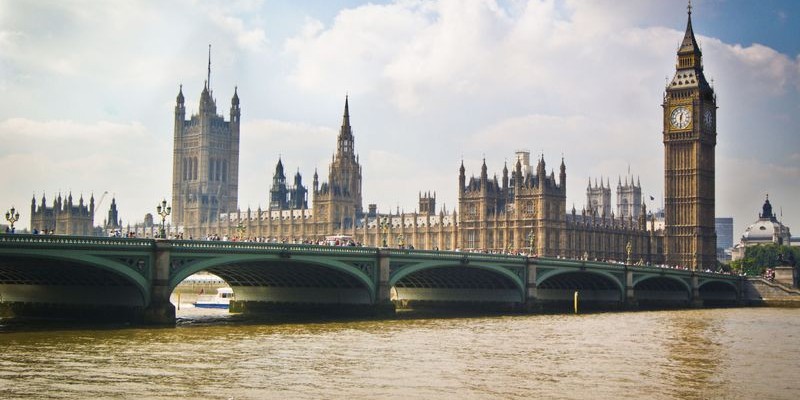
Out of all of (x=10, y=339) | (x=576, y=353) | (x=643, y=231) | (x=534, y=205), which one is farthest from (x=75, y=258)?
(x=643, y=231)

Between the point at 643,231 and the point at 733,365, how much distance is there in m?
124

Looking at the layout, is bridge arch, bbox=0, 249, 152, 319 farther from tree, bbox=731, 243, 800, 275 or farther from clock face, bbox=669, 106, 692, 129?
tree, bbox=731, 243, 800, 275

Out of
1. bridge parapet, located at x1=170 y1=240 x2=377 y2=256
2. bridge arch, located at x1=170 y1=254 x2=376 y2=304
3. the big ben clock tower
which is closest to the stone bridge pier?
bridge parapet, located at x1=170 y1=240 x2=377 y2=256

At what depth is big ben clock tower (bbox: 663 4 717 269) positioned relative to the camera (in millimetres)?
163000

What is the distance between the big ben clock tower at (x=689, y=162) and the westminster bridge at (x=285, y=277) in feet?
160

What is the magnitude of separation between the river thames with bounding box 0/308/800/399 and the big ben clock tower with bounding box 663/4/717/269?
95.4 m

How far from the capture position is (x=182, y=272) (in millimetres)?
61344

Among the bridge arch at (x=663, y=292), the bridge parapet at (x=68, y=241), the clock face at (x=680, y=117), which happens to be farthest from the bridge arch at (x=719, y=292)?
the bridge parapet at (x=68, y=241)

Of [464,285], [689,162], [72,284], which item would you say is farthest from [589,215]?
[72,284]

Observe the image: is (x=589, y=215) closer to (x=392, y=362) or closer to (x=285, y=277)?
(x=285, y=277)

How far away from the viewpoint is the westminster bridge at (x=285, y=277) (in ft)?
194

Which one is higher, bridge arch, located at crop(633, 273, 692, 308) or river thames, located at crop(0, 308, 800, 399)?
bridge arch, located at crop(633, 273, 692, 308)

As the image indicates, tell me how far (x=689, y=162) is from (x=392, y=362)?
413ft

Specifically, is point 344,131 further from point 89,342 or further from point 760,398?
point 760,398
